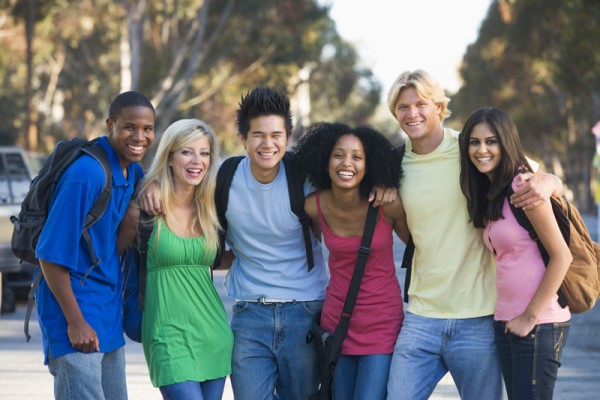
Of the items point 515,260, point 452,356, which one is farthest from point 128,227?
point 515,260

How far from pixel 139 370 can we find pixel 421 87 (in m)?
4.51

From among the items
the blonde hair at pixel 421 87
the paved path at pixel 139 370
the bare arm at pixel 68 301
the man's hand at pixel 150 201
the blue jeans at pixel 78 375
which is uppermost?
the blonde hair at pixel 421 87

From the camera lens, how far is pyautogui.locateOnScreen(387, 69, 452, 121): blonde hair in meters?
5.04

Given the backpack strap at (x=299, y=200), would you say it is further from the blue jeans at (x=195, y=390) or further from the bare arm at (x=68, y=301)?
the bare arm at (x=68, y=301)

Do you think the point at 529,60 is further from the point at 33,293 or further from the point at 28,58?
the point at 33,293

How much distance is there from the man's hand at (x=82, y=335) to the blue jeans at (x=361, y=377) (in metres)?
1.26

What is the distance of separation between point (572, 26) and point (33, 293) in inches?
1054

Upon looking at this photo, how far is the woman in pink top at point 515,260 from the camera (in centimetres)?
450

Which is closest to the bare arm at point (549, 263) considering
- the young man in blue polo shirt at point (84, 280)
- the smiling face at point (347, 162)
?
the smiling face at point (347, 162)

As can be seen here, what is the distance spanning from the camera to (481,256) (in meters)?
4.84

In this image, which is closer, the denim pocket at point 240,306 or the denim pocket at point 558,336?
the denim pocket at point 558,336

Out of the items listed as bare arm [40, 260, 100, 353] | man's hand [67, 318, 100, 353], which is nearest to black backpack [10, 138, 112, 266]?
bare arm [40, 260, 100, 353]

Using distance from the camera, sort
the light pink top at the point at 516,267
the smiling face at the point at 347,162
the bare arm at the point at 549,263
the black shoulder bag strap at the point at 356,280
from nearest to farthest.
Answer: the bare arm at the point at 549,263 → the light pink top at the point at 516,267 → the black shoulder bag strap at the point at 356,280 → the smiling face at the point at 347,162

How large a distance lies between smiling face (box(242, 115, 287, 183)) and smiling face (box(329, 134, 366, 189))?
269mm
